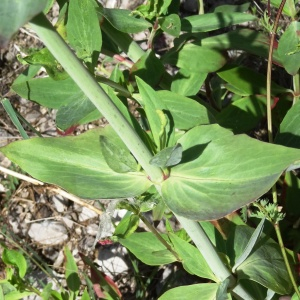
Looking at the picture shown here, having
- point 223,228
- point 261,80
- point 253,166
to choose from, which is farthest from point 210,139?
point 261,80

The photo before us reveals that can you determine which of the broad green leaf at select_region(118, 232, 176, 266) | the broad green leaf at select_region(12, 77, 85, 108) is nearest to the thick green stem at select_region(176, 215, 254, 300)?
the broad green leaf at select_region(118, 232, 176, 266)

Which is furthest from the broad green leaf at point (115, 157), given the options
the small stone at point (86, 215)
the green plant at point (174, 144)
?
the small stone at point (86, 215)

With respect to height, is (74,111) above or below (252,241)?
above

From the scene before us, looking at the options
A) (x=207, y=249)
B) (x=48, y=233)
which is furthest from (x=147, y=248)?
(x=48, y=233)

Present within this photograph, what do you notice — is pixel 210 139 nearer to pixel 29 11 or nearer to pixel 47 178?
pixel 47 178

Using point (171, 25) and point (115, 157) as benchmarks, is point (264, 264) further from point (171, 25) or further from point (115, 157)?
point (171, 25)

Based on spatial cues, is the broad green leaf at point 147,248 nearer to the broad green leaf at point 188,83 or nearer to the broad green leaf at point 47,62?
the broad green leaf at point 188,83

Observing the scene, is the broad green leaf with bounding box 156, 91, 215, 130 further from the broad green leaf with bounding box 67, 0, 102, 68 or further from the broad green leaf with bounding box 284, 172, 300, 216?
the broad green leaf with bounding box 284, 172, 300, 216
